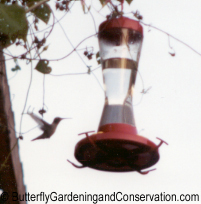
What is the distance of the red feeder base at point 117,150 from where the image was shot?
6.50 ft

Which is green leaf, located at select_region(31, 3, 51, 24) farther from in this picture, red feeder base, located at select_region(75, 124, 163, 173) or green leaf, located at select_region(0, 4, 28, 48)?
red feeder base, located at select_region(75, 124, 163, 173)

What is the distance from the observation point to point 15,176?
206cm

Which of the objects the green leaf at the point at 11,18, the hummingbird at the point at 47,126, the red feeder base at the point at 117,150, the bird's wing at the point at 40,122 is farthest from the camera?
the hummingbird at the point at 47,126

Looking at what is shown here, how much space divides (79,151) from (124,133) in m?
0.27

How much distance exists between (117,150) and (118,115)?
1.02ft

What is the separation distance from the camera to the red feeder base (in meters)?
1.98

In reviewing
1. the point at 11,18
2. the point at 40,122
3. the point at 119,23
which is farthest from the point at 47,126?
the point at 11,18

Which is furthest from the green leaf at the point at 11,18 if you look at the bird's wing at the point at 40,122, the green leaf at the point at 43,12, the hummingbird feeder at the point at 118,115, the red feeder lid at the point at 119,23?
the bird's wing at the point at 40,122

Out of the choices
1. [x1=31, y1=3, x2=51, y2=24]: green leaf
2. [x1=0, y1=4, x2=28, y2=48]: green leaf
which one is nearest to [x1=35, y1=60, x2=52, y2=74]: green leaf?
[x1=31, y1=3, x2=51, y2=24]: green leaf

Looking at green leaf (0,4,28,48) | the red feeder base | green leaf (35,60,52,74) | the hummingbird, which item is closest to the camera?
green leaf (0,4,28,48)

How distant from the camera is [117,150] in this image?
2088mm

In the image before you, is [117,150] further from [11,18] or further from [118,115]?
[11,18]

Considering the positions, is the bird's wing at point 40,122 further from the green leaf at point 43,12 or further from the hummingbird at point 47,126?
the green leaf at point 43,12

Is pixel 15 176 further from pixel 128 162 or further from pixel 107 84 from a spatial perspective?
pixel 107 84
